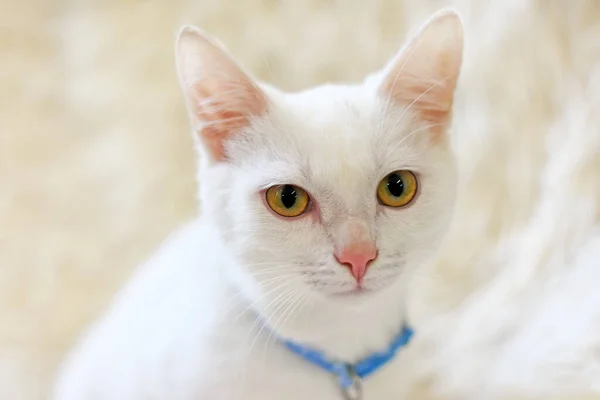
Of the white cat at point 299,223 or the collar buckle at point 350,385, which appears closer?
the white cat at point 299,223

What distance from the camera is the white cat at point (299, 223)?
0.72 meters

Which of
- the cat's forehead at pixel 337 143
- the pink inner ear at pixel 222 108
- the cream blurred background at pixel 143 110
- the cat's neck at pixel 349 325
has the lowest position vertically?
the cat's neck at pixel 349 325

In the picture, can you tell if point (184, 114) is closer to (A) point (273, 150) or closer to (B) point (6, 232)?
(B) point (6, 232)

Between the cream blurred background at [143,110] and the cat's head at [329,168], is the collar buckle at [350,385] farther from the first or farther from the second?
the cream blurred background at [143,110]

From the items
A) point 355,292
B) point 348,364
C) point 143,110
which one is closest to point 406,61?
point 355,292

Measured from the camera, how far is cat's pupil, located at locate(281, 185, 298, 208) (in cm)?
73

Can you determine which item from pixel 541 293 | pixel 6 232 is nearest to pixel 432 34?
pixel 541 293

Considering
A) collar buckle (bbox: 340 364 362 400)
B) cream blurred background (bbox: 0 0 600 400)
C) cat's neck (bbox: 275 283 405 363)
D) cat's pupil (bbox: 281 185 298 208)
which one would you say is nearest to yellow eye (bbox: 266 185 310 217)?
cat's pupil (bbox: 281 185 298 208)

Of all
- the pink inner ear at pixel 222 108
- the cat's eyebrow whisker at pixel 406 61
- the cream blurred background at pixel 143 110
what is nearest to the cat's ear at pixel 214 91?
the pink inner ear at pixel 222 108

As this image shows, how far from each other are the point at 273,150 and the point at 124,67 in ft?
2.22

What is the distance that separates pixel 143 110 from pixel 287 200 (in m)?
0.66

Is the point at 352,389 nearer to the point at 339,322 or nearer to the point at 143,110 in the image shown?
the point at 339,322

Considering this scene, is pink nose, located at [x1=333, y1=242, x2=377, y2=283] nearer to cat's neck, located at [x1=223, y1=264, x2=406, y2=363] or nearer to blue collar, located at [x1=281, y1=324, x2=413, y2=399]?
cat's neck, located at [x1=223, y1=264, x2=406, y2=363]

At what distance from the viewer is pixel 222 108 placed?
768 millimetres
